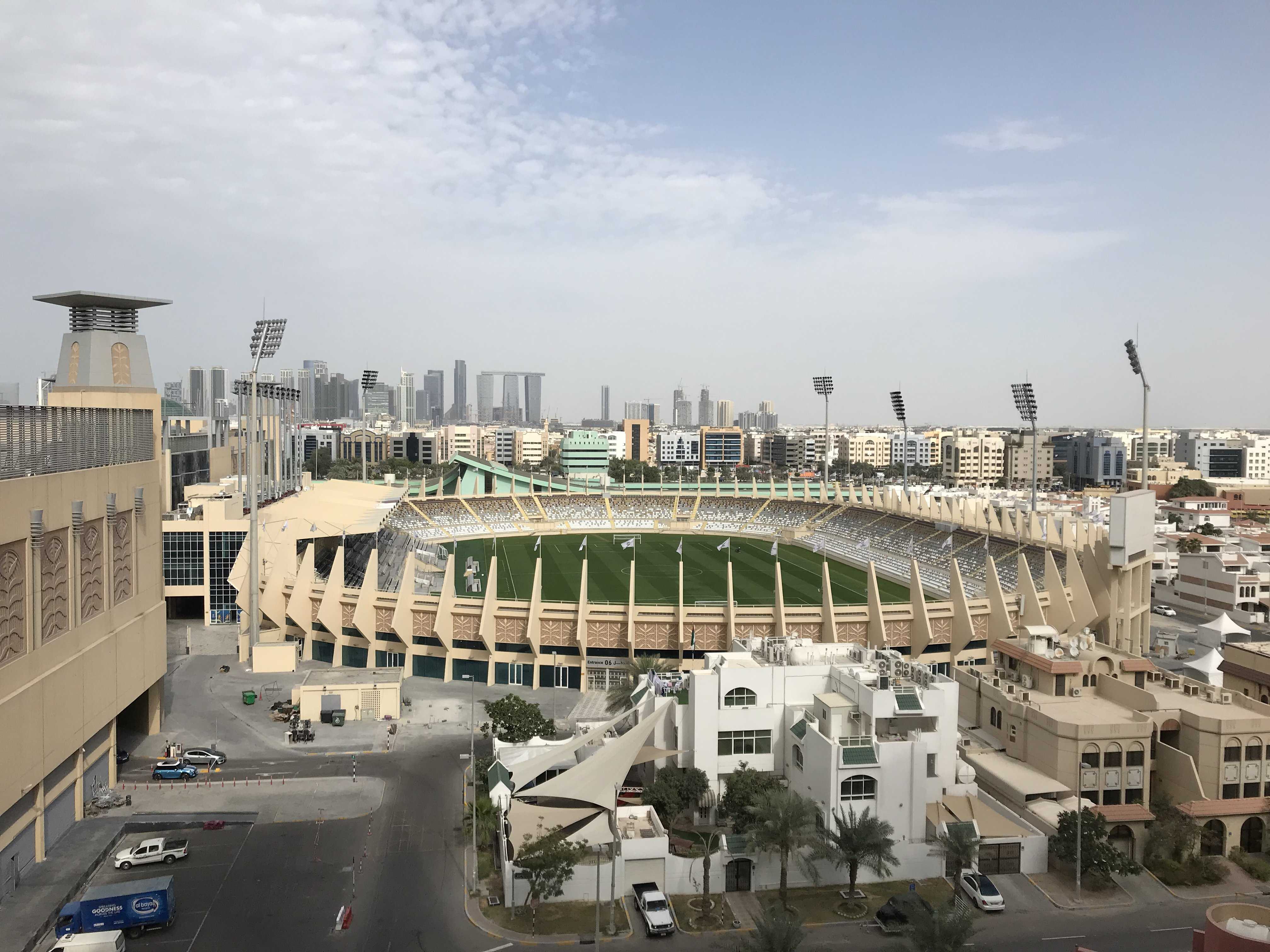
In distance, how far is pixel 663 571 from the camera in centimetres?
6606

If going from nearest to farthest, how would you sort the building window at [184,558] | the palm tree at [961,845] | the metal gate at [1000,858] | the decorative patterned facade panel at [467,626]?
the palm tree at [961,845] → the metal gate at [1000,858] → the decorative patterned facade panel at [467,626] → the building window at [184,558]

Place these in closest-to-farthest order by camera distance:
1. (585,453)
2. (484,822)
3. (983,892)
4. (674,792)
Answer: (983,892) < (484,822) < (674,792) < (585,453)

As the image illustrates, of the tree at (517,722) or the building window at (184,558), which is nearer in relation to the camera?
the tree at (517,722)

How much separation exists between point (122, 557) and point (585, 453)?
129055mm

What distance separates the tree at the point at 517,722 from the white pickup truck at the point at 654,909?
8295 millimetres

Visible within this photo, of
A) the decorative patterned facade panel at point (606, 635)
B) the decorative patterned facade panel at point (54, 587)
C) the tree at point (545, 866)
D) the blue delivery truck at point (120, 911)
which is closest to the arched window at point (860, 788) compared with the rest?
the tree at point (545, 866)

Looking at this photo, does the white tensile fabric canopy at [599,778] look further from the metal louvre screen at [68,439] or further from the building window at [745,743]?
the metal louvre screen at [68,439]

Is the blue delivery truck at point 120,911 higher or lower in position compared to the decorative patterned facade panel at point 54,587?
lower

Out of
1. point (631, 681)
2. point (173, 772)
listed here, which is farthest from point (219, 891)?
point (631, 681)

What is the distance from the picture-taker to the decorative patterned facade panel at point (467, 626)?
39.7 m

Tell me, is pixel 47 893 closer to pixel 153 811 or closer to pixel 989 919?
pixel 153 811

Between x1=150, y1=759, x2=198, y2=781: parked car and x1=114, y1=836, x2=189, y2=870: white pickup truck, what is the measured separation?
502cm

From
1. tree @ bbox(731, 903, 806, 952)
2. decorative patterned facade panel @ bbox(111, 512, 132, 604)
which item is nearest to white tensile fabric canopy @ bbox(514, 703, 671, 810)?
tree @ bbox(731, 903, 806, 952)

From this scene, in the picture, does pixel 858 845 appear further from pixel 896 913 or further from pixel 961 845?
pixel 961 845
